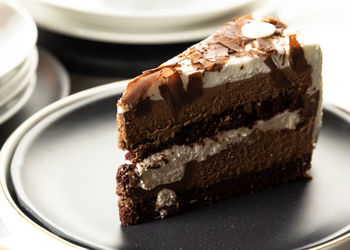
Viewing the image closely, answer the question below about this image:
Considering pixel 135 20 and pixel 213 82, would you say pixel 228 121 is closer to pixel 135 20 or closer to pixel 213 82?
pixel 213 82

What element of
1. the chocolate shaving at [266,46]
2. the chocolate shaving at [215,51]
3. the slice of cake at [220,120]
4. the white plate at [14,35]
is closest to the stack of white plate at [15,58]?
the white plate at [14,35]

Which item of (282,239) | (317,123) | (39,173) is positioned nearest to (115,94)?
(39,173)

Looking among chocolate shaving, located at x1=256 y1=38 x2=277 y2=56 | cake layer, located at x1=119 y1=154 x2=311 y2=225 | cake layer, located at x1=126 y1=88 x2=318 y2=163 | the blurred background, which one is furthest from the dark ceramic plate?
chocolate shaving, located at x1=256 y1=38 x2=277 y2=56

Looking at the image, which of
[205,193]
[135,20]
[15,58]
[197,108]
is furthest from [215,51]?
[135,20]

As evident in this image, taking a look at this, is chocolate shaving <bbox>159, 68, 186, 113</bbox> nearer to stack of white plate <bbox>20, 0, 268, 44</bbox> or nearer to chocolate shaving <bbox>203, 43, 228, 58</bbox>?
chocolate shaving <bbox>203, 43, 228, 58</bbox>

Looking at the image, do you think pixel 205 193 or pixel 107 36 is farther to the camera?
pixel 107 36

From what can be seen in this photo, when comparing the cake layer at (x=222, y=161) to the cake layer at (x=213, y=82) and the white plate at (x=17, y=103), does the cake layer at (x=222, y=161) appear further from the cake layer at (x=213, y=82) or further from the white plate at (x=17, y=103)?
the white plate at (x=17, y=103)
